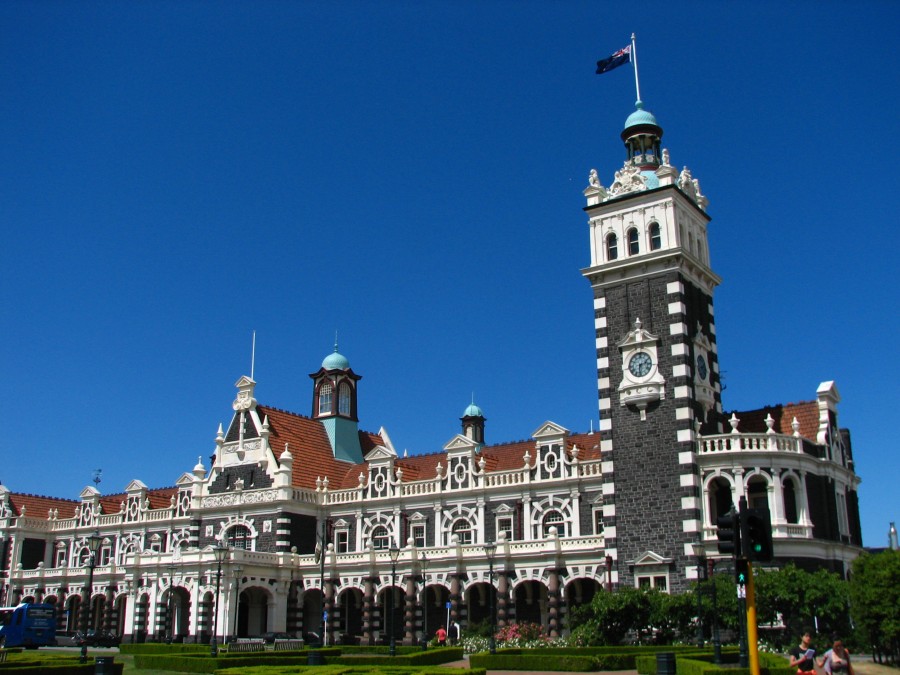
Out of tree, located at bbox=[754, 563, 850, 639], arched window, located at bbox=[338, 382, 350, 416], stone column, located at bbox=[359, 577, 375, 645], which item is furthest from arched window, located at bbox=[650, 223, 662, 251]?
arched window, located at bbox=[338, 382, 350, 416]

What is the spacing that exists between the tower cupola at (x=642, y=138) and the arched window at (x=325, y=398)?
104 ft

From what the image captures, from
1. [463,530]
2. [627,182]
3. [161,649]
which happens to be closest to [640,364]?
Answer: [627,182]

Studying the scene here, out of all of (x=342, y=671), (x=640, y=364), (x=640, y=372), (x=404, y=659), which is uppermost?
(x=640, y=364)

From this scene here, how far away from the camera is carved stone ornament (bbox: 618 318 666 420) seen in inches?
2018

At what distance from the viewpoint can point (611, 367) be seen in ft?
175

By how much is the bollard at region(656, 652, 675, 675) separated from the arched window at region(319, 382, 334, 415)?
49.0 metres

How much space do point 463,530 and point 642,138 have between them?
91.3ft

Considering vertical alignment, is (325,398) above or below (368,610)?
above

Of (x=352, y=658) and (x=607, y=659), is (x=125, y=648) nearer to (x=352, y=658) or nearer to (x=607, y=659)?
(x=352, y=658)

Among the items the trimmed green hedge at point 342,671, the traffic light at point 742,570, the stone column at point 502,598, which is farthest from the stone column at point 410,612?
the traffic light at point 742,570

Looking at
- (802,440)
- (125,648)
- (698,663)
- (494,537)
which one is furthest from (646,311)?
(125,648)

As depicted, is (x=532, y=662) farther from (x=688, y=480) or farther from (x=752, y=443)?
(x=752, y=443)

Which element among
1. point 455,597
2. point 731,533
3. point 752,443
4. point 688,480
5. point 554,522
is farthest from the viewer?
point 554,522

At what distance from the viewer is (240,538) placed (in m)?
67.3
